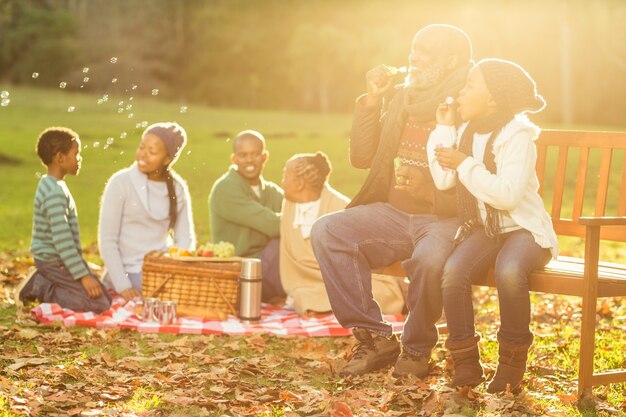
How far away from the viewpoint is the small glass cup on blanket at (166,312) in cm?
734

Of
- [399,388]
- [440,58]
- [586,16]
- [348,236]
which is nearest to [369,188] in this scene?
[348,236]

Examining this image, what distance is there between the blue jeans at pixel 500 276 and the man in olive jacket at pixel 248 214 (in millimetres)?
2919

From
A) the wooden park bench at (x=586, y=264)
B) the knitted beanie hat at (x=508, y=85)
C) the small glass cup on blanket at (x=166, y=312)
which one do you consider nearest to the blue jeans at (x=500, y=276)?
the wooden park bench at (x=586, y=264)

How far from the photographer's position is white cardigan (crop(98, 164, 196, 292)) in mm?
7988

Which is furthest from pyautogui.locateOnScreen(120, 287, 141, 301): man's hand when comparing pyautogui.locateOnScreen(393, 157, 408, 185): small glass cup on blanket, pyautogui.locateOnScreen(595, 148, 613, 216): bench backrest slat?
pyautogui.locateOnScreen(595, 148, 613, 216): bench backrest slat

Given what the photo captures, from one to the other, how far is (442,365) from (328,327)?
4.02ft

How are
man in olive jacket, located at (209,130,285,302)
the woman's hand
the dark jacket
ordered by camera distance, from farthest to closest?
man in olive jacket, located at (209,130,285,302) < the dark jacket < the woman's hand

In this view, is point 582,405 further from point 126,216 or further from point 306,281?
point 126,216

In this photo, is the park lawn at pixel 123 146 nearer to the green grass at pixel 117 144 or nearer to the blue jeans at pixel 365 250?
the green grass at pixel 117 144

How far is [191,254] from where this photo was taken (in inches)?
310

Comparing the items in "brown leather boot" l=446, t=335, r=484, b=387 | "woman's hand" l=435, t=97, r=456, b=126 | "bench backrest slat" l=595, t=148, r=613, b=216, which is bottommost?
"brown leather boot" l=446, t=335, r=484, b=387

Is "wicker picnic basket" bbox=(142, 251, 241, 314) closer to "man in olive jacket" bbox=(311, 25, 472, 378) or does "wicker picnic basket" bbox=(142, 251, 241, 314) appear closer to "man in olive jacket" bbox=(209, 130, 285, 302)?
"man in olive jacket" bbox=(209, 130, 285, 302)

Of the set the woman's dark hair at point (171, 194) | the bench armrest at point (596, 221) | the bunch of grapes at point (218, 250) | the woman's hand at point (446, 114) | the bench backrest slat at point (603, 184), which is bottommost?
the bunch of grapes at point (218, 250)

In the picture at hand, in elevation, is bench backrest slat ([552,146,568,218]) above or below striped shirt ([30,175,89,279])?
above
